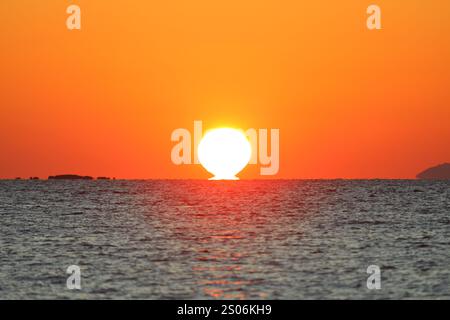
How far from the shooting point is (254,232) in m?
73.9

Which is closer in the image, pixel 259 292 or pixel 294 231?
pixel 259 292

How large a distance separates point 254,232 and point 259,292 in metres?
34.9

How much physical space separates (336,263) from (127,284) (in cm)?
1448

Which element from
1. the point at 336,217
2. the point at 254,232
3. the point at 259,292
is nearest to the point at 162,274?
the point at 259,292

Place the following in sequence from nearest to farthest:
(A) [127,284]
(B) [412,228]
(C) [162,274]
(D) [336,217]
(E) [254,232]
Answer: (A) [127,284] < (C) [162,274] < (E) [254,232] < (B) [412,228] < (D) [336,217]

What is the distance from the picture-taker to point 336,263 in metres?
49.6
